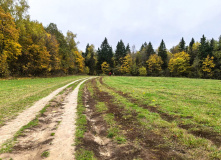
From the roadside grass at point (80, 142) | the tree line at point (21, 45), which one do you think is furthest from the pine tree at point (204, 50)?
the roadside grass at point (80, 142)

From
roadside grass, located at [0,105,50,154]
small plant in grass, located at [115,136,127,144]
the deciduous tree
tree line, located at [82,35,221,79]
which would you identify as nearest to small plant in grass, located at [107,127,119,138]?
small plant in grass, located at [115,136,127,144]

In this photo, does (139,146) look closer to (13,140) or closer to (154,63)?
(13,140)

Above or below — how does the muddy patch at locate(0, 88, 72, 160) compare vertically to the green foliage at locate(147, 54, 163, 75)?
below

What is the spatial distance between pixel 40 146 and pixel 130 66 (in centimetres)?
6644

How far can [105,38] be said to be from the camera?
81.9 m

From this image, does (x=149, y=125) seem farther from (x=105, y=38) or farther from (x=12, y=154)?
(x=105, y=38)

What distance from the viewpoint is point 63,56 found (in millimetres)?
49125

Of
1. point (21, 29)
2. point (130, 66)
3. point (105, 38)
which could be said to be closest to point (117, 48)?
point (105, 38)

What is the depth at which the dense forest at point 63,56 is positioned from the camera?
2700 centimetres

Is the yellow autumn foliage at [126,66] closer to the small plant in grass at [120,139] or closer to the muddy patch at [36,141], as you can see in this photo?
the muddy patch at [36,141]

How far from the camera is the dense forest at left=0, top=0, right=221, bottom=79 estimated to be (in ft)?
88.6

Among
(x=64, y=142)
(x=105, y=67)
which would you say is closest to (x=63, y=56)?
(x=105, y=67)

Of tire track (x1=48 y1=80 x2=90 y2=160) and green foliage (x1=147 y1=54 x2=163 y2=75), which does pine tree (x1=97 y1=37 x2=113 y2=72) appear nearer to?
green foliage (x1=147 y1=54 x2=163 y2=75)

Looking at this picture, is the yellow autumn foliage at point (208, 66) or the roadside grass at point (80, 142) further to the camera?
the yellow autumn foliage at point (208, 66)
